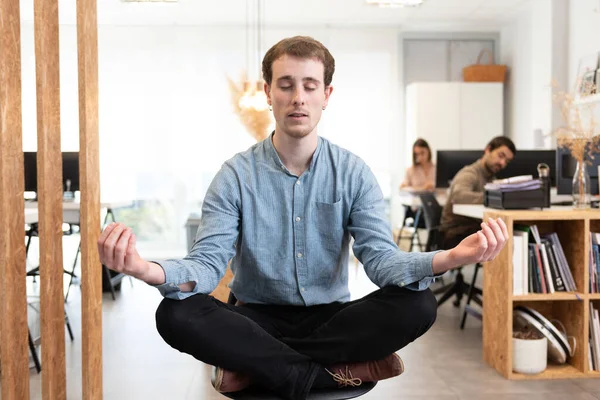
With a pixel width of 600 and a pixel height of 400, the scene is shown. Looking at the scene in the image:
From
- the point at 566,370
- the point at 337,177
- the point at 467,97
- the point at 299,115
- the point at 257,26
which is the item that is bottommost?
Result: the point at 566,370

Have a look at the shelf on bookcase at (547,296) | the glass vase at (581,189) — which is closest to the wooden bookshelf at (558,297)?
the shelf on bookcase at (547,296)

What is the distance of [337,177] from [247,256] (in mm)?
330

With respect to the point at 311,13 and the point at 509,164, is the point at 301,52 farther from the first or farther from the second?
the point at 311,13

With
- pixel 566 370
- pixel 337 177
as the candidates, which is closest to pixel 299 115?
pixel 337 177

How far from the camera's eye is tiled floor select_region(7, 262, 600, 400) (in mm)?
2984

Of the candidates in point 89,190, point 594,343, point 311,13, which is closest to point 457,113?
point 311,13

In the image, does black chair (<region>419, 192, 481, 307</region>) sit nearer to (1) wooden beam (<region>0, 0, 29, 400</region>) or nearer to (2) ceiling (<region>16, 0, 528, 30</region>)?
(1) wooden beam (<region>0, 0, 29, 400</region>)

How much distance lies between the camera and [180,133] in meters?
8.22

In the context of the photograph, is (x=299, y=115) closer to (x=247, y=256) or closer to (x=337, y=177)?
(x=337, y=177)

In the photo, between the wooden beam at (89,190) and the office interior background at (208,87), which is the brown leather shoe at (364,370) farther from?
the office interior background at (208,87)

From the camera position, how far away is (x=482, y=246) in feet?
4.55

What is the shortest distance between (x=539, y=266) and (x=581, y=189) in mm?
521

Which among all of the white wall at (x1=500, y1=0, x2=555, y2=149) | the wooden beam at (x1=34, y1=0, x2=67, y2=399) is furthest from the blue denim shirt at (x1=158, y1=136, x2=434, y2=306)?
the white wall at (x1=500, y1=0, x2=555, y2=149)

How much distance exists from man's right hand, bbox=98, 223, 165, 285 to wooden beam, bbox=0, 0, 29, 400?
3.59ft
